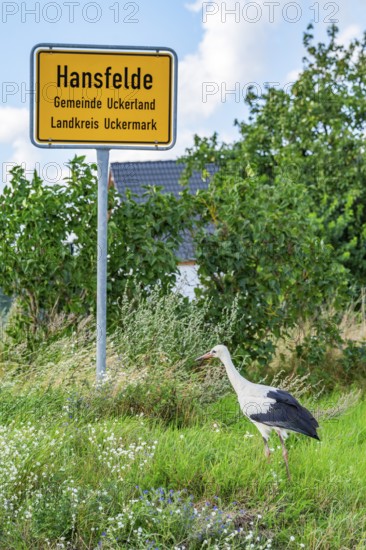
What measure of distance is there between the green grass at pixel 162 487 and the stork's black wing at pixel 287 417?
11.1 inches

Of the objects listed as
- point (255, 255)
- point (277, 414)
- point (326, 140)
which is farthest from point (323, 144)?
point (277, 414)

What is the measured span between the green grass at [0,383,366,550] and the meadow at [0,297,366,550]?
11 millimetres

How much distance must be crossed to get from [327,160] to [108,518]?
12.7 meters

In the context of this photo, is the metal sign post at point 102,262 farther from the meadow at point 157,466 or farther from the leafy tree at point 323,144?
the leafy tree at point 323,144

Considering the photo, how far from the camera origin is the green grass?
5.04 metres

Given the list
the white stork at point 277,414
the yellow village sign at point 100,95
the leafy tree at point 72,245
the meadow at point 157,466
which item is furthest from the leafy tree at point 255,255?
the white stork at point 277,414

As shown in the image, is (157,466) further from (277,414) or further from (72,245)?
(72,245)

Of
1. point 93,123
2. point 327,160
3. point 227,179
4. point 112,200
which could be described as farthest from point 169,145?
point 327,160

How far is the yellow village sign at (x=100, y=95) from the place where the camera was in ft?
26.4

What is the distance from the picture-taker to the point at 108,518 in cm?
495

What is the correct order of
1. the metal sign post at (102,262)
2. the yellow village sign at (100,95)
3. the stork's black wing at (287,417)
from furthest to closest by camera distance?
1. the yellow village sign at (100,95)
2. the metal sign post at (102,262)
3. the stork's black wing at (287,417)

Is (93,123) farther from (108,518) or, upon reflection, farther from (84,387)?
(108,518)

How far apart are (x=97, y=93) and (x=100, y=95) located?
0.11 feet

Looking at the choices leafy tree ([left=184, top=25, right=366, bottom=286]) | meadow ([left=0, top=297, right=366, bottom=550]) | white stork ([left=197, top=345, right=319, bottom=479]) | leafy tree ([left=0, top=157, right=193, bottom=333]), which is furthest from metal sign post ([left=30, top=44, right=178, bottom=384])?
leafy tree ([left=184, top=25, right=366, bottom=286])
